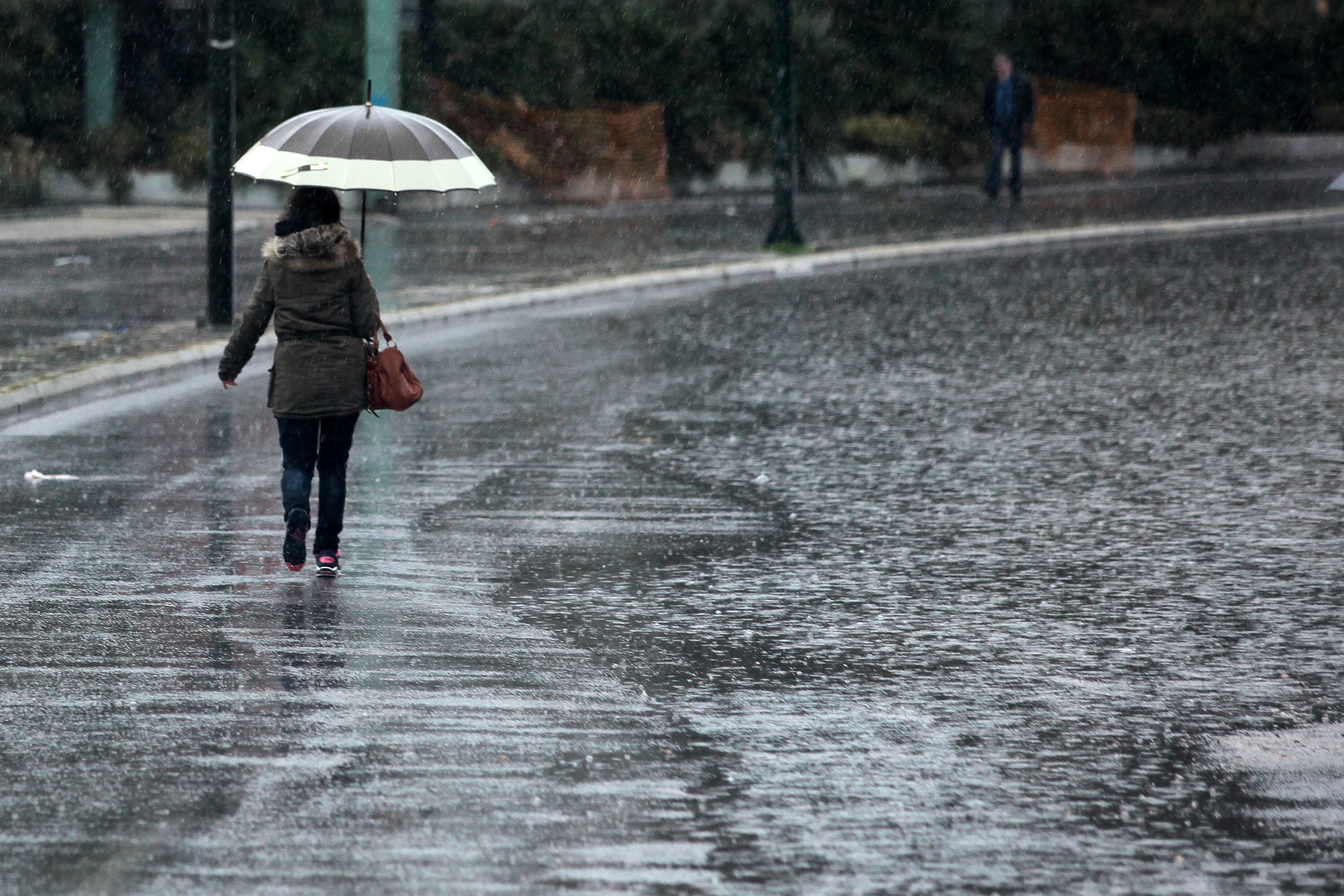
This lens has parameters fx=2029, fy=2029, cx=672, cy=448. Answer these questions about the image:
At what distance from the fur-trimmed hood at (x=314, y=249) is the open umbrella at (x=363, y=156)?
21 centimetres

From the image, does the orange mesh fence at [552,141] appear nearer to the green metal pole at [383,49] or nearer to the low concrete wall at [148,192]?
the green metal pole at [383,49]

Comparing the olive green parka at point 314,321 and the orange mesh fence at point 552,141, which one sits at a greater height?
the orange mesh fence at point 552,141

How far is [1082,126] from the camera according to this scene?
41219mm

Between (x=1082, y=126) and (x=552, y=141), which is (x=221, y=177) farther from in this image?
(x=1082, y=126)

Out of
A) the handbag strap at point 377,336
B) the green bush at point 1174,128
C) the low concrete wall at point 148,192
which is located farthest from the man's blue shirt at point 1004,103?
the handbag strap at point 377,336

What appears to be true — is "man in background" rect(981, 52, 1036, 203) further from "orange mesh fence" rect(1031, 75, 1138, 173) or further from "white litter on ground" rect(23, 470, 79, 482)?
"white litter on ground" rect(23, 470, 79, 482)

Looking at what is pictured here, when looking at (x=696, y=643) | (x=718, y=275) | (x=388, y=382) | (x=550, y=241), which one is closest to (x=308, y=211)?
(x=388, y=382)

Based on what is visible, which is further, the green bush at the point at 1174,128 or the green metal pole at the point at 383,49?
the green bush at the point at 1174,128

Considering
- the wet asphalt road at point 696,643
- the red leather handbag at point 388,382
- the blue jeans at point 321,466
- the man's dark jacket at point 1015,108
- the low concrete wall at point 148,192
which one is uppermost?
the man's dark jacket at point 1015,108

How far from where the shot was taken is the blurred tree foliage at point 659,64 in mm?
30938

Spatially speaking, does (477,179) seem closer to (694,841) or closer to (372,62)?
(694,841)

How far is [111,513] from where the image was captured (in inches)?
Result: 384

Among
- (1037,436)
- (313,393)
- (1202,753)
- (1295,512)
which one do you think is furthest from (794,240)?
(1202,753)

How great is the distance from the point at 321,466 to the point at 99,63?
84.4ft
